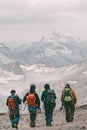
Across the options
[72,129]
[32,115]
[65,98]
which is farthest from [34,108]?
[72,129]

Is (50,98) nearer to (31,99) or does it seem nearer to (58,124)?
(31,99)

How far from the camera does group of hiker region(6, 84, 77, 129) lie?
1106 inches

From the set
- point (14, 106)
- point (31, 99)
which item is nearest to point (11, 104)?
point (14, 106)

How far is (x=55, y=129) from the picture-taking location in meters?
25.0

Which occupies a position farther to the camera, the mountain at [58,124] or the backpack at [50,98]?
the backpack at [50,98]

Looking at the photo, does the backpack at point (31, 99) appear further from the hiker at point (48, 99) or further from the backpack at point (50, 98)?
the backpack at point (50, 98)

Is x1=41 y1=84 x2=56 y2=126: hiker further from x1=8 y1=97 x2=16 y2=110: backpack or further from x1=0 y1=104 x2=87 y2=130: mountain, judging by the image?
x1=8 y1=97 x2=16 y2=110: backpack

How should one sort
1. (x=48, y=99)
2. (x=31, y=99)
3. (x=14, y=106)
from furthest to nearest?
(x=48, y=99)
(x=31, y=99)
(x=14, y=106)

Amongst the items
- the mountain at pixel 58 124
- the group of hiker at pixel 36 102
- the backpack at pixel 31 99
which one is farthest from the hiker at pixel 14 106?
the mountain at pixel 58 124

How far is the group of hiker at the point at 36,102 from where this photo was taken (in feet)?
92.2

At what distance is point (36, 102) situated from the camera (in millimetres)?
28344

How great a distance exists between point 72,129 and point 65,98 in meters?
5.31

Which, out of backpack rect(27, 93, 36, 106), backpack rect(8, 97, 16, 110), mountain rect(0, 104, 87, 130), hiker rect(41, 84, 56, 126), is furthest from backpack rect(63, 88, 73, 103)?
backpack rect(8, 97, 16, 110)

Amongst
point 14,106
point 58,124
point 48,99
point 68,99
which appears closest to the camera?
point 14,106
